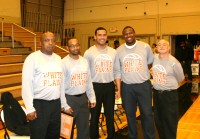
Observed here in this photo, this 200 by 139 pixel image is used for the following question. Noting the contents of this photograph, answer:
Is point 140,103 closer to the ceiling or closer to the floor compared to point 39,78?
closer to the floor

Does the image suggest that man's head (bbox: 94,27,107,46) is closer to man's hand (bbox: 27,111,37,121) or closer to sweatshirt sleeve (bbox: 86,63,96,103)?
sweatshirt sleeve (bbox: 86,63,96,103)

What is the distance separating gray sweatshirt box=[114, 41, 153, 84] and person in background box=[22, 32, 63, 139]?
1056mm

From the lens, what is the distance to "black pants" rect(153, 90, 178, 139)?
134 inches

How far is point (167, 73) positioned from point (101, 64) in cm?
90

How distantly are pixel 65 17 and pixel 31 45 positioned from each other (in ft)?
16.3

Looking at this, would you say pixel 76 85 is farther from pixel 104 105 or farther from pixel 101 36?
pixel 101 36

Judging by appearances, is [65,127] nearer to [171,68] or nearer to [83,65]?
[83,65]

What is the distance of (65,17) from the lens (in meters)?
13.6

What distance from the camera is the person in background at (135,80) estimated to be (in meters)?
3.46

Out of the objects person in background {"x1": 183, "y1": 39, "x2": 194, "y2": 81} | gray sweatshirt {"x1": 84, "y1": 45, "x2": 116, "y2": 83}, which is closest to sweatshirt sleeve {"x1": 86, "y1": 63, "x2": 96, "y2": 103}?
gray sweatshirt {"x1": 84, "y1": 45, "x2": 116, "y2": 83}

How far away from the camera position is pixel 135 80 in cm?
346

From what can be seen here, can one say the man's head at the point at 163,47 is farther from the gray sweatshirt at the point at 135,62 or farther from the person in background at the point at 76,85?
the person in background at the point at 76,85

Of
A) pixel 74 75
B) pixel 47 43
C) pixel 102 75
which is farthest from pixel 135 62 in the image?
pixel 47 43

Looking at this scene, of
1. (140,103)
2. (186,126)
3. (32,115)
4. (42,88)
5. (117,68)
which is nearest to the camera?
(32,115)
